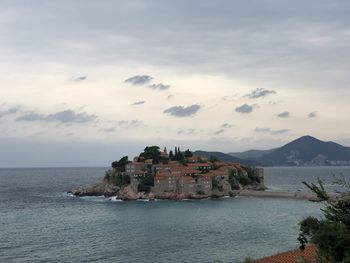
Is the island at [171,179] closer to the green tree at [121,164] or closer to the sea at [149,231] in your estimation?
the green tree at [121,164]

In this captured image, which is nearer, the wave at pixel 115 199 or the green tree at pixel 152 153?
the wave at pixel 115 199

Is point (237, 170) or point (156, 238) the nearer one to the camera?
point (156, 238)

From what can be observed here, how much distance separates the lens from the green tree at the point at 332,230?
15055 millimetres

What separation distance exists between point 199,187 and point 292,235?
58.5m

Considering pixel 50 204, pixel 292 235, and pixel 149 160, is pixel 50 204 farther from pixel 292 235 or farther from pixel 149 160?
pixel 292 235

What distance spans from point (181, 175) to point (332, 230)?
10083 cm

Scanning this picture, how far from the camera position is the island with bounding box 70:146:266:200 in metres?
112

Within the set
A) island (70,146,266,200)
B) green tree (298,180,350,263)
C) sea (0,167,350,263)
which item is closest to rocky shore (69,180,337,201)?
island (70,146,266,200)

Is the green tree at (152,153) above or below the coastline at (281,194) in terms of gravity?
above

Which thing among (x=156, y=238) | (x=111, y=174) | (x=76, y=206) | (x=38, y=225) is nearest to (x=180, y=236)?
(x=156, y=238)

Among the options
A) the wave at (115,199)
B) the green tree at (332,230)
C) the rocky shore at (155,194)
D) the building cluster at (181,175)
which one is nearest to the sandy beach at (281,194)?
the rocky shore at (155,194)

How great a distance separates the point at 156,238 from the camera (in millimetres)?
56219

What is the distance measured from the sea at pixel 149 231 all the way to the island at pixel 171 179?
11.9 m

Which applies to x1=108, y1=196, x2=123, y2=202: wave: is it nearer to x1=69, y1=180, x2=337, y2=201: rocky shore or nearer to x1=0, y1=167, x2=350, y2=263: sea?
x1=69, y1=180, x2=337, y2=201: rocky shore
